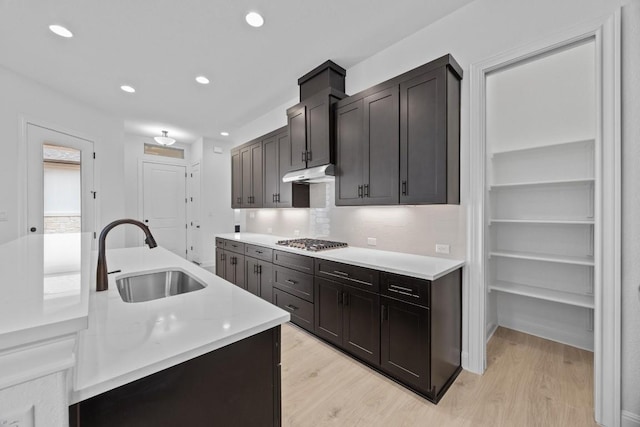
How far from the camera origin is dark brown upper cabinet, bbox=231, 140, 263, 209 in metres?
4.25

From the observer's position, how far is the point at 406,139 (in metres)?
2.25

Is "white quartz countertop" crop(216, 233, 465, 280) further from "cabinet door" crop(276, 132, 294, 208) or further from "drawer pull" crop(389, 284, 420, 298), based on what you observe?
"cabinet door" crop(276, 132, 294, 208)

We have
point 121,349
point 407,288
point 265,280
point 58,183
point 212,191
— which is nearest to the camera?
point 121,349

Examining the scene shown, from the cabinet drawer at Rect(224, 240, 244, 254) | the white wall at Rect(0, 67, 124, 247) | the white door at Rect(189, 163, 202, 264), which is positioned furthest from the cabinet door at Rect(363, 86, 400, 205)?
the white door at Rect(189, 163, 202, 264)

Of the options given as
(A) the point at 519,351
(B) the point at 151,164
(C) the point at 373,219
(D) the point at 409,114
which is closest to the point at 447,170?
(D) the point at 409,114

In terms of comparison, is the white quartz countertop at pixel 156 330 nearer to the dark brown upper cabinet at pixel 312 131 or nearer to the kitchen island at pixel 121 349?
the kitchen island at pixel 121 349

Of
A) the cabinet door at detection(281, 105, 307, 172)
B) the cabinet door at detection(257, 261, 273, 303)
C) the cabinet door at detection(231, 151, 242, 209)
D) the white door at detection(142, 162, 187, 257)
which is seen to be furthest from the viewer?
the white door at detection(142, 162, 187, 257)

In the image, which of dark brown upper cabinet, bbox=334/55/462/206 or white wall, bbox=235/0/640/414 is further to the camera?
dark brown upper cabinet, bbox=334/55/462/206

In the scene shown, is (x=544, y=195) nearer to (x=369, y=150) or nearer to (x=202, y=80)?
(x=369, y=150)

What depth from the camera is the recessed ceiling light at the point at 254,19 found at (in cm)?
228

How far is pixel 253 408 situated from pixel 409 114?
7.34 ft

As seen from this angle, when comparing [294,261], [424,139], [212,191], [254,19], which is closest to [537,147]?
[424,139]

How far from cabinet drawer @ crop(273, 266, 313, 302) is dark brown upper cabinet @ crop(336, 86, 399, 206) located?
0.90 meters

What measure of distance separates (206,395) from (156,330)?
0.92 ft
